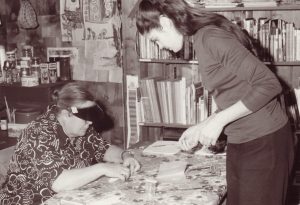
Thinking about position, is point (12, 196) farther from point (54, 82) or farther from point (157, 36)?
point (54, 82)

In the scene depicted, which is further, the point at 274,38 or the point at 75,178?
the point at 274,38

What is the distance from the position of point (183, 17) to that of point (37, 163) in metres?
0.86

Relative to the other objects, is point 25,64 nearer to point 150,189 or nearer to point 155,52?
point 155,52

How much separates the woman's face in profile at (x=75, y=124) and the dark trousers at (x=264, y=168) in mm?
790

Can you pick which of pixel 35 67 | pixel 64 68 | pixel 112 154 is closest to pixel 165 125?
pixel 112 154

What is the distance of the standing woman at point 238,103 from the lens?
4.89 feet

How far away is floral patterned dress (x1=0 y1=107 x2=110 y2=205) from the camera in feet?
6.10

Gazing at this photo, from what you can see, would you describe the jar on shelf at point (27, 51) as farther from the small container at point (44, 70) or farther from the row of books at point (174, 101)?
the row of books at point (174, 101)

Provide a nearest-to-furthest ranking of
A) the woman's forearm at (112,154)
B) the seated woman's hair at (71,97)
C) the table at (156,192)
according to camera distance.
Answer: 1. the table at (156,192)
2. the seated woman's hair at (71,97)
3. the woman's forearm at (112,154)

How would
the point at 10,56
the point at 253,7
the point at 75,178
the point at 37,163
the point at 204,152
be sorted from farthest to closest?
the point at 10,56 < the point at 253,7 < the point at 204,152 < the point at 37,163 < the point at 75,178

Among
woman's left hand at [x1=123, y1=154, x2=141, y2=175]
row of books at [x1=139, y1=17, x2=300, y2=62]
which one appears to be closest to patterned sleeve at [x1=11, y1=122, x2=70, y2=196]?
woman's left hand at [x1=123, y1=154, x2=141, y2=175]

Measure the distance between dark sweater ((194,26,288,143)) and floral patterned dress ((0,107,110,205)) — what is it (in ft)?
2.43

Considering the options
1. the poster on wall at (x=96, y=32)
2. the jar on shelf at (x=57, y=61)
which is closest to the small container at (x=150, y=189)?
the poster on wall at (x=96, y=32)

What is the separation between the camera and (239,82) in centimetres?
157
